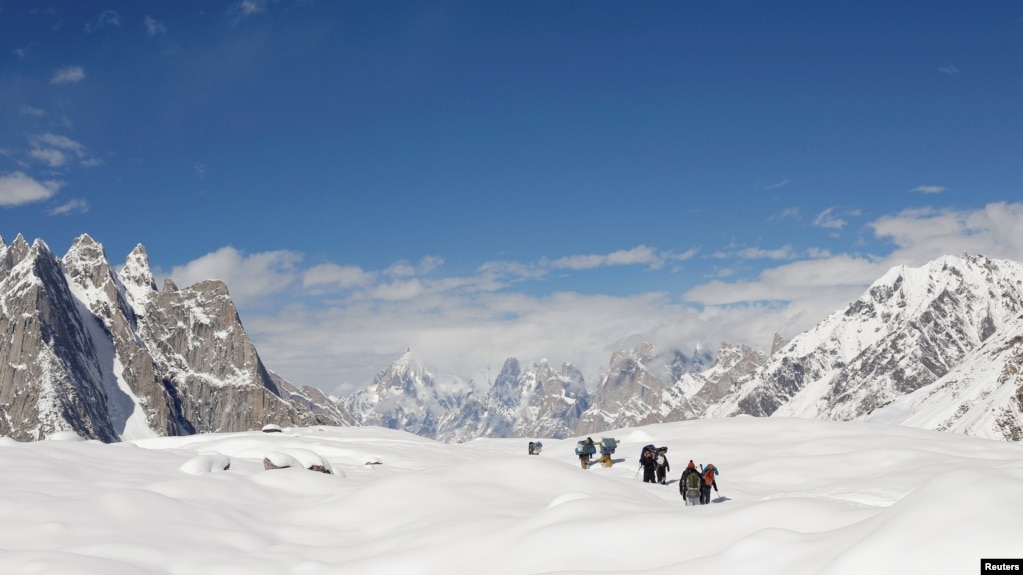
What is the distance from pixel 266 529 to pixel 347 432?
4097 centimetres

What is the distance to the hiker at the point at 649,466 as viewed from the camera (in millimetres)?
31953

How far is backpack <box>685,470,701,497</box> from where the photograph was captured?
25359 millimetres

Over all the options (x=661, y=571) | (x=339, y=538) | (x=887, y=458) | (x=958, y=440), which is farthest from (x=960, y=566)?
(x=958, y=440)

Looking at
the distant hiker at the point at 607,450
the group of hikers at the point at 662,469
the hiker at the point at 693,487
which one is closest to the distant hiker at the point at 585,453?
the group of hikers at the point at 662,469

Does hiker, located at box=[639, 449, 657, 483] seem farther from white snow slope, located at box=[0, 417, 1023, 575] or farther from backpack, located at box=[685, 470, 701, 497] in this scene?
backpack, located at box=[685, 470, 701, 497]

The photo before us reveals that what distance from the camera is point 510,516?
70.0ft

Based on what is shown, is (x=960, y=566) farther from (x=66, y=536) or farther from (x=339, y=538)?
(x=66, y=536)

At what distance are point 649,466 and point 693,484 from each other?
666cm

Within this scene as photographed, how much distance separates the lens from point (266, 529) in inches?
873

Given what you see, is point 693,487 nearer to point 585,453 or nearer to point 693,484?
point 693,484

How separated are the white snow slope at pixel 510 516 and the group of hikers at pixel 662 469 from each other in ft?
3.18

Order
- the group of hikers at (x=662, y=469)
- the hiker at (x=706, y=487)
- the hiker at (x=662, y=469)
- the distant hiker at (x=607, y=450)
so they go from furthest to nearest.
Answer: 1. the distant hiker at (x=607, y=450)
2. the hiker at (x=662, y=469)
3. the hiker at (x=706, y=487)
4. the group of hikers at (x=662, y=469)

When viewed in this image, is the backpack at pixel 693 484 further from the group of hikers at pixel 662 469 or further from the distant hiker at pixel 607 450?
the distant hiker at pixel 607 450

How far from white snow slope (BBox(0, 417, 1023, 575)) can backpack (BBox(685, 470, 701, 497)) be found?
1280 mm
